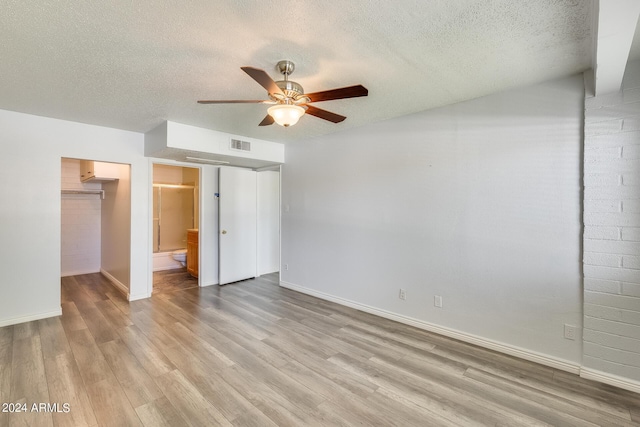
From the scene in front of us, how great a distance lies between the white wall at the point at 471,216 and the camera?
2473mm

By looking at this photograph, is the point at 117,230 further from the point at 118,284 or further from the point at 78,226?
the point at 78,226

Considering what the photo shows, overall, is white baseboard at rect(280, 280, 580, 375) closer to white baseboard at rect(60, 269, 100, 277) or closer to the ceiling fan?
the ceiling fan

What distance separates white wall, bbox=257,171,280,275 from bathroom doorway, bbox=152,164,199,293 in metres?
1.32

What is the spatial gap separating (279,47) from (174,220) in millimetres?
6049

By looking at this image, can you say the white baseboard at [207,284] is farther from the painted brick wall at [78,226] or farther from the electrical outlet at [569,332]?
the electrical outlet at [569,332]

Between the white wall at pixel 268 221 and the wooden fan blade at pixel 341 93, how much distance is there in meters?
3.76

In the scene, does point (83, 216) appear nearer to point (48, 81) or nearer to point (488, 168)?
point (48, 81)

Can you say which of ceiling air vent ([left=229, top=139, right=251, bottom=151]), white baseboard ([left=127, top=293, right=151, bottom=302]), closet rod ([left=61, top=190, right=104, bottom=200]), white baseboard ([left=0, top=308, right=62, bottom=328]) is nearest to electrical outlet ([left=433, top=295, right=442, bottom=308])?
ceiling air vent ([left=229, top=139, right=251, bottom=151])

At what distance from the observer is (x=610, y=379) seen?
2.24 m

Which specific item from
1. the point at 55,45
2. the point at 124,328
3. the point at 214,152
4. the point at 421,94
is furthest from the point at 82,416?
the point at 421,94

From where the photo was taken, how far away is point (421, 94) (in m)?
Result: 2.83

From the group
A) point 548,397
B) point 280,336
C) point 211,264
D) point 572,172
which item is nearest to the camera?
point 548,397

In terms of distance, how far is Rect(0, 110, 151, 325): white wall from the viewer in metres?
3.32

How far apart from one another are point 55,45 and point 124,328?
2825 millimetres
